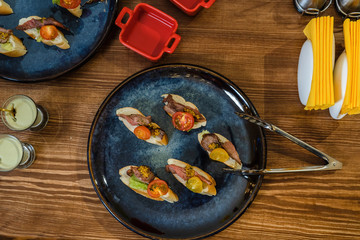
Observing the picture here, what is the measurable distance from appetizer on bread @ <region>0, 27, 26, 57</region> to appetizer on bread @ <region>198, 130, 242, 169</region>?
41.2 inches

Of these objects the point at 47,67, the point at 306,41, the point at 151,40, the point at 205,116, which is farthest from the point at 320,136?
the point at 47,67

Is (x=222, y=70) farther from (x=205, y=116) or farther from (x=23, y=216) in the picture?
(x=23, y=216)

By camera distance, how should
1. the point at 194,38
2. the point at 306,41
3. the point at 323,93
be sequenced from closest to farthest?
1. the point at 323,93
2. the point at 306,41
3. the point at 194,38

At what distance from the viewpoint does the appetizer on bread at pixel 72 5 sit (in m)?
1.44

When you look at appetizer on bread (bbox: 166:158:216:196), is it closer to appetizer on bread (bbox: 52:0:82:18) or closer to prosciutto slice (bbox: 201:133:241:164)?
prosciutto slice (bbox: 201:133:241:164)

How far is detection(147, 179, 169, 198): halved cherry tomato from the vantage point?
141 cm

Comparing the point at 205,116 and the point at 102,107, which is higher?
the point at 205,116

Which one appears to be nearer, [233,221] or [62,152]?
[233,221]

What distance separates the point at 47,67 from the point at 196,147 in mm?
886

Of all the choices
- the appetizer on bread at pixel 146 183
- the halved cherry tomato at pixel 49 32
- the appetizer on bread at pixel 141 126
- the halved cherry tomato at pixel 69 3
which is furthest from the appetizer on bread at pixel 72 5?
the appetizer on bread at pixel 146 183

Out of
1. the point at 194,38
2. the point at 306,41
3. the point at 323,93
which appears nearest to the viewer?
the point at 323,93

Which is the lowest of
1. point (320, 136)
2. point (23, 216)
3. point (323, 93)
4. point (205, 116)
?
point (23, 216)

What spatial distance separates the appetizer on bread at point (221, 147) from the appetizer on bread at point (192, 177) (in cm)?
11

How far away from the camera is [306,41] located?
4.68ft
